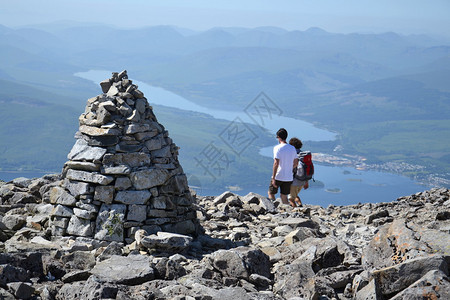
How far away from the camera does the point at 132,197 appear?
10.8 m

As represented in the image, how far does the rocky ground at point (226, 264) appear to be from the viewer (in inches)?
279

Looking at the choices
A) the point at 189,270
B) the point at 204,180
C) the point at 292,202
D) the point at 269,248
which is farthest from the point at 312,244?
the point at 204,180

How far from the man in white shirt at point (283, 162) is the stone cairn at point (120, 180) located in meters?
4.37

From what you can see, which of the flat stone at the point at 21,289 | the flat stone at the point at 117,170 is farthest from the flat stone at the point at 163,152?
the flat stone at the point at 21,289

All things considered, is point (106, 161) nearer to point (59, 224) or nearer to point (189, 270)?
point (59, 224)

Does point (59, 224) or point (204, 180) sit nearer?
point (59, 224)

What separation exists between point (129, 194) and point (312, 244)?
4.25 m

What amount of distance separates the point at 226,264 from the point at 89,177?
417 cm

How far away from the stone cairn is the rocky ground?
414mm

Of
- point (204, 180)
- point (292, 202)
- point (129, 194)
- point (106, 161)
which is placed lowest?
point (204, 180)

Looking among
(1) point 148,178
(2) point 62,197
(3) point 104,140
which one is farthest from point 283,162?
(2) point 62,197

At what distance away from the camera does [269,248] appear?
1046cm

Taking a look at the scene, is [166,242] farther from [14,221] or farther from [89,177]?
[14,221]

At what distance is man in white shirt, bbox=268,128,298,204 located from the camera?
15023 millimetres
